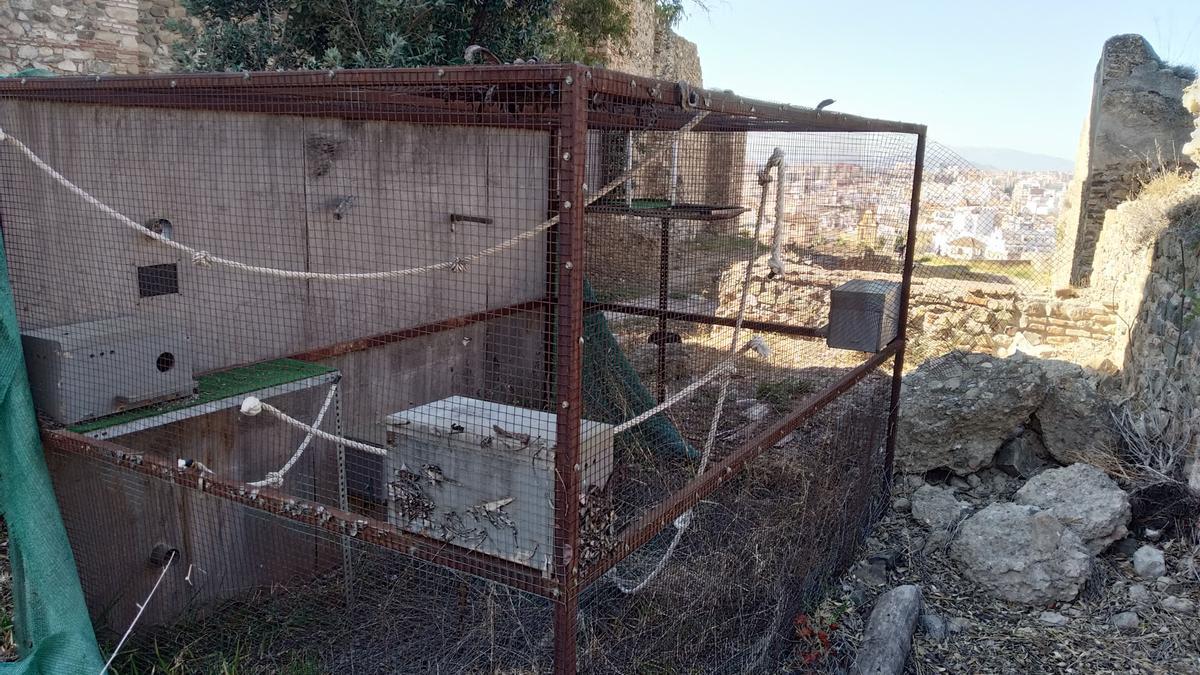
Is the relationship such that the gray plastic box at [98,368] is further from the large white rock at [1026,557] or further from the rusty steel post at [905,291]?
the large white rock at [1026,557]

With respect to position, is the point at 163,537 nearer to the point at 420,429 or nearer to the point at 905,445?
the point at 420,429

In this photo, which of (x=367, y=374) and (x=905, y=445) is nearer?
(x=367, y=374)

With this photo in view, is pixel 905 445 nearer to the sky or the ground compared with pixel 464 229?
nearer to the ground

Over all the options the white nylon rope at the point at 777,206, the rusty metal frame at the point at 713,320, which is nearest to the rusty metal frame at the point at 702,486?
the white nylon rope at the point at 777,206

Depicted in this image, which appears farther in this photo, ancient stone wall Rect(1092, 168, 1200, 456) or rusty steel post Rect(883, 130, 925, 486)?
ancient stone wall Rect(1092, 168, 1200, 456)

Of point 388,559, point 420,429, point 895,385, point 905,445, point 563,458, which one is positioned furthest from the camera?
point 905,445

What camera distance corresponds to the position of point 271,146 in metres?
3.63

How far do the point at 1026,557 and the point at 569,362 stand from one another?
3.11 meters

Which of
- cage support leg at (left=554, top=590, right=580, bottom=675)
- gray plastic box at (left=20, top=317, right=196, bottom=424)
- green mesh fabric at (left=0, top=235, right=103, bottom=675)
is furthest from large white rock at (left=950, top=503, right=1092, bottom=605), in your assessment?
green mesh fabric at (left=0, top=235, right=103, bottom=675)

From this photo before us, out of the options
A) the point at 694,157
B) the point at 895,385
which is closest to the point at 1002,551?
the point at 895,385

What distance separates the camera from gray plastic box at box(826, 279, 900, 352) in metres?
3.98

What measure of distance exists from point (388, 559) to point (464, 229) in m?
1.90

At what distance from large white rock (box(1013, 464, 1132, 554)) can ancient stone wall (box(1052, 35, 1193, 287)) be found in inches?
298

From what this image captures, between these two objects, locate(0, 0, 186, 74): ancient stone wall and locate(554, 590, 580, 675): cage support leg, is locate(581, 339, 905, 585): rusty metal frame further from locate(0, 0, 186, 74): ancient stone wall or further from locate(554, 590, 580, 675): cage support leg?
locate(0, 0, 186, 74): ancient stone wall
